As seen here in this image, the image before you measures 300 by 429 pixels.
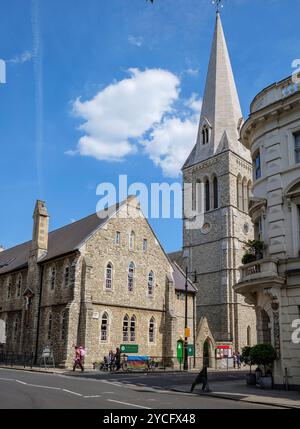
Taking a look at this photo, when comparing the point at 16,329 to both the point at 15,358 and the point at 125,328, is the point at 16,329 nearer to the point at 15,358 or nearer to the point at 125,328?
the point at 15,358

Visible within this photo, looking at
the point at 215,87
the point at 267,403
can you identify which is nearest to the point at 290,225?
the point at 267,403

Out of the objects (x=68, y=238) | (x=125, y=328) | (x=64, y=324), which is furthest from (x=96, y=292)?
(x=68, y=238)

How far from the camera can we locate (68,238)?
3966 cm

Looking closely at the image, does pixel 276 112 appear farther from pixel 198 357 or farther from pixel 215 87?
pixel 215 87

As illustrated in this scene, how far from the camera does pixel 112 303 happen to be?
117 ft

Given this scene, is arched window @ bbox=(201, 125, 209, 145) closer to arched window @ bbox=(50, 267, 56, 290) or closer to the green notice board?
arched window @ bbox=(50, 267, 56, 290)

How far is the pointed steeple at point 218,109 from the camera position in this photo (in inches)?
2515

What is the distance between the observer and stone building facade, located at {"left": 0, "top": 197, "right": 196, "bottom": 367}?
111ft

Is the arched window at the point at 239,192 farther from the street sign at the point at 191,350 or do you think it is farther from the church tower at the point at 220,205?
the street sign at the point at 191,350

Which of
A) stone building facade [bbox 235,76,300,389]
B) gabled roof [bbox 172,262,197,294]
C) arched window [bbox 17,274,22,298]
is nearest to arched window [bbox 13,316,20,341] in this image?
arched window [bbox 17,274,22,298]

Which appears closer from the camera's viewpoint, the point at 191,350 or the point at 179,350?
the point at 191,350

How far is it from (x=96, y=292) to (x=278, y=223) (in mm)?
18328
